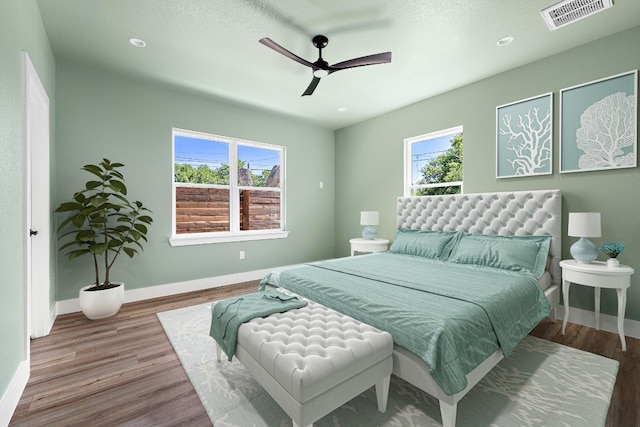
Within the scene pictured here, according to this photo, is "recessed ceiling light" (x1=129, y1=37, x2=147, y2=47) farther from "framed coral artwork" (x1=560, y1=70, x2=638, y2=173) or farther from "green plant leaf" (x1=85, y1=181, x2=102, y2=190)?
"framed coral artwork" (x1=560, y1=70, x2=638, y2=173)

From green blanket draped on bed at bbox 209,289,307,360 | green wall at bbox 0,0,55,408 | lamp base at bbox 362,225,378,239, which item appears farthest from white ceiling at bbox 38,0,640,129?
green blanket draped on bed at bbox 209,289,307,360

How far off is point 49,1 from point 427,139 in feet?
14.3

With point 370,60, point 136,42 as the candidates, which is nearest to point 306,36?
point 370,60

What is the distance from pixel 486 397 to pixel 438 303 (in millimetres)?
628

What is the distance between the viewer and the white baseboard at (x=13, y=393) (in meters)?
1.52

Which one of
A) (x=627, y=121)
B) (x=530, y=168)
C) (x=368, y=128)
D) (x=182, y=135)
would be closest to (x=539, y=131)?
(x=530, y=168)

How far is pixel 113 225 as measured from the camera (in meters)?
3.47

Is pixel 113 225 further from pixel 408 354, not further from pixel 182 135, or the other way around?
pixel 408 354

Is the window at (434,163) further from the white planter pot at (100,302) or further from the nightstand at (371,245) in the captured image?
the white planter pot at (100,302)

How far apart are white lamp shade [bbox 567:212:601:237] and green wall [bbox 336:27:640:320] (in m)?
0.43

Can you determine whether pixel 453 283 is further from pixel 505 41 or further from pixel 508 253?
pixel 505 41

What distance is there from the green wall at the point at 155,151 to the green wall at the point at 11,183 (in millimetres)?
1372

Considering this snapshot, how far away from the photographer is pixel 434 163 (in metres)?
4.31

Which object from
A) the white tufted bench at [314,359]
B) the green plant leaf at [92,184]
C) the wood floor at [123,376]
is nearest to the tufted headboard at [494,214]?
the wood floor at [123,376]
